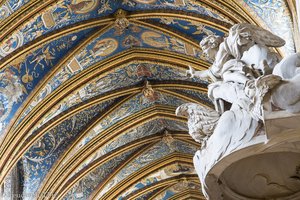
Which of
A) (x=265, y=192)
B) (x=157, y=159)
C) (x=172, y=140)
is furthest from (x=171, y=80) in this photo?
(x=265, y=192)

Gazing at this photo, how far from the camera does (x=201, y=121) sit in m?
3.92

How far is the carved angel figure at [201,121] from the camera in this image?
12.7 feet

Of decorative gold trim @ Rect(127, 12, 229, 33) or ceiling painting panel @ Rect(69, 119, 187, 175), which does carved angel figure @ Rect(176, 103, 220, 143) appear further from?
ceiling painting panel @ Rect(69, 119, 187, 175)

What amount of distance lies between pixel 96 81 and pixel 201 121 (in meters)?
Answer: 11.3

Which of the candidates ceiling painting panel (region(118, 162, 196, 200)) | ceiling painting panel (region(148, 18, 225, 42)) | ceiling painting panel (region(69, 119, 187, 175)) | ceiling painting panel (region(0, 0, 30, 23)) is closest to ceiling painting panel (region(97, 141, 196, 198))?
ceiling painting panel (region(118, 162, 196, 200))

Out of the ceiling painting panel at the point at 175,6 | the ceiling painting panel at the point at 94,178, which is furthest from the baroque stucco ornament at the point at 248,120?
the ceiling painting panel at the point at 94,178

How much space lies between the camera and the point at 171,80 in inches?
623

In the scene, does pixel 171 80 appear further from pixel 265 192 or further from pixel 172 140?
pixel 265 192

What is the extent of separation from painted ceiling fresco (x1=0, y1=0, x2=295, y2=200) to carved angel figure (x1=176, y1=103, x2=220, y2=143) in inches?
256

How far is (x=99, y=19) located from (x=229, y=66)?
968 centimetres

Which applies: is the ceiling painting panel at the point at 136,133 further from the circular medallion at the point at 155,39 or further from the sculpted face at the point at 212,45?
the sculpted face at the point at 212,45

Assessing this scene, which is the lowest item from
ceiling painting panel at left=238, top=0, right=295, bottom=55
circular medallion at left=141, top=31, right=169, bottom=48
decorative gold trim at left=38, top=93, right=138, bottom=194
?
ceiling painting panel at left=238, top=0, right=295, bottom=55

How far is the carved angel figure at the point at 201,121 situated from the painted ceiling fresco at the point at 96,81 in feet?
21.4

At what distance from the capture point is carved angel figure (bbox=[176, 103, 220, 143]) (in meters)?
3.87
